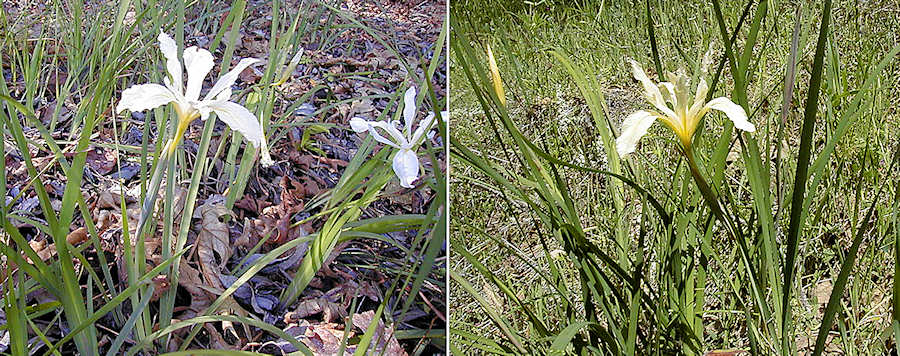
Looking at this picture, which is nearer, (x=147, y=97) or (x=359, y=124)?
(x=147, y=97)

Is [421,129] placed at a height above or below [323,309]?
above

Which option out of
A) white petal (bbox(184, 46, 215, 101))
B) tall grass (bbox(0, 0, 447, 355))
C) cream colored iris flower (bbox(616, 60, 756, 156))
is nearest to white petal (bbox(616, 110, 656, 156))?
cream colored iris flower (bbox(616, 60, 756, 156))

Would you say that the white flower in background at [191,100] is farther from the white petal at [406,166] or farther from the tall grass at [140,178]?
the white petal at [406,166]

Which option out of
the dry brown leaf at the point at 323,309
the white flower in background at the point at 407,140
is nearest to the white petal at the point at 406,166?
the white flower in background at the point at 407,140

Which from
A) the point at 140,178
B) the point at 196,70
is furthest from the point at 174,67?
the point at 140,178

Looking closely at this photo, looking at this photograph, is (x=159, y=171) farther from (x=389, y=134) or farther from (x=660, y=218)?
(x=660, y=218)

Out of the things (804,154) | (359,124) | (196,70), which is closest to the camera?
(804,154)

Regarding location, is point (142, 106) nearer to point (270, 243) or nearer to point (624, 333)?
point (270, 243)
